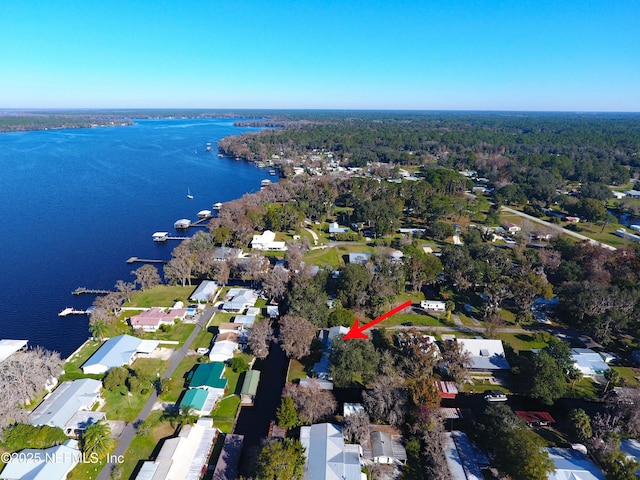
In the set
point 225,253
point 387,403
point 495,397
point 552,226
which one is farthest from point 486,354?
point 552,226

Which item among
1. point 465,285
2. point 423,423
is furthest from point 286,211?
point 423,423

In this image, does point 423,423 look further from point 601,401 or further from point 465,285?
point 465,285

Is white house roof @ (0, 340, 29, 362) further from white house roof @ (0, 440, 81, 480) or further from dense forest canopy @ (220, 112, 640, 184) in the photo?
dense forest canopy @ (220, 112, 640, 184)

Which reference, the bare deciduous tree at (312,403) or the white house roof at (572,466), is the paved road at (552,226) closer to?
the white house roof at (572,466)

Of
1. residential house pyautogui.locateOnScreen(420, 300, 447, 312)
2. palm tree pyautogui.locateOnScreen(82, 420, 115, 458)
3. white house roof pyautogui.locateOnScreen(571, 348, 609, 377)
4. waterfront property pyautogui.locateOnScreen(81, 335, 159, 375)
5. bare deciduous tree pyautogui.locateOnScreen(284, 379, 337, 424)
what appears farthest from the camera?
residential house pyautogui.locateOnScreen(420, 300, 447, 312)

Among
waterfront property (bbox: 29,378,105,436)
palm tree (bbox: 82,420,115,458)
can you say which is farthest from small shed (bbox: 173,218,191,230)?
palm tree (bbox: 82,420,115,458)

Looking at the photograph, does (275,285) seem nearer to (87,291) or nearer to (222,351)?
(222,351)

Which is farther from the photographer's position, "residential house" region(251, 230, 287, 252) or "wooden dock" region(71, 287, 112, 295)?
"residential house" region(251, 230, 287, 252)
